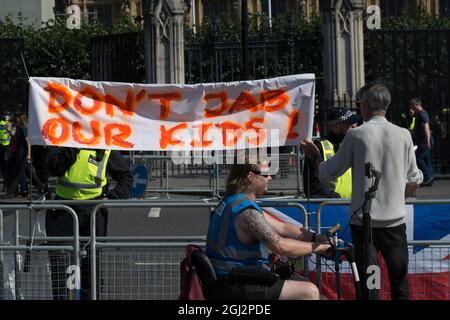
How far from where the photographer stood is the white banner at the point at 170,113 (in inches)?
379

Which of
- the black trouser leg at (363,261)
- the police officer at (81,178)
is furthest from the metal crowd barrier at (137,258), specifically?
the black trouser leg at (363,261)

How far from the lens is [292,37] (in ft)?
94.0

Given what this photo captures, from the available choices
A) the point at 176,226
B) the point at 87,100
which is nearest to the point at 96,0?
the point at 176,226

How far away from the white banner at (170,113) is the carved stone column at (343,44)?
642 inches

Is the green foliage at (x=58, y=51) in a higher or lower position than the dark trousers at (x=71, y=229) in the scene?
higher

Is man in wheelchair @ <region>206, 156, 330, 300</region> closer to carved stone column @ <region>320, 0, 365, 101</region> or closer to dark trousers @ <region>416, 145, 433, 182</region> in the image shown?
dark trousers @ <region>416, 145, 433, 182</region>

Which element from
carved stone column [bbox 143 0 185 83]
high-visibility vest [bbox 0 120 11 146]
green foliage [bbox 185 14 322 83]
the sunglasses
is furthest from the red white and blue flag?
high-visibility vest [bbox 0 120 11 146]

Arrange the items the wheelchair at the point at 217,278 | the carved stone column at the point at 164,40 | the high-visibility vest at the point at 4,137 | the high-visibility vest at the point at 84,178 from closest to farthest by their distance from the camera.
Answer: the wheelchair at the point at 217,278, the high-visibility vest at the point at 84,178, the carved stone column at the point at 164,40, the high-visibility vest at the point at 4,137

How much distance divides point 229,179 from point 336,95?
18.7 metres

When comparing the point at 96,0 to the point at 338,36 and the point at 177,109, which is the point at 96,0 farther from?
the point at 177,109

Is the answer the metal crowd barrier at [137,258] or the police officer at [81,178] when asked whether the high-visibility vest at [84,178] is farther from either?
the metal crowd barrier at [137,258]

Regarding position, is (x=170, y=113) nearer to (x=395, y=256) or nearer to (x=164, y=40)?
(x=395, y=256)

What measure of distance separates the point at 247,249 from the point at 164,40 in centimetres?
1921

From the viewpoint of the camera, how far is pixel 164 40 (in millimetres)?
26297
